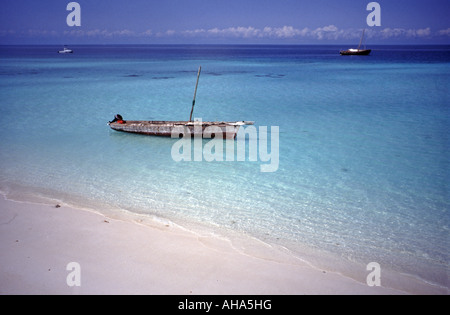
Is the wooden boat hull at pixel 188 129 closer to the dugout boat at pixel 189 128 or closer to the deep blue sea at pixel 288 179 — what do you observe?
the dugout boat at pixel 189 128

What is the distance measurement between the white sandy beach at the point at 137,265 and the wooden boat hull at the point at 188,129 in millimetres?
6748

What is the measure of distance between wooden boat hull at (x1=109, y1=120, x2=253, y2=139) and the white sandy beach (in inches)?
266

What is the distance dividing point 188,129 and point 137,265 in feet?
27.2

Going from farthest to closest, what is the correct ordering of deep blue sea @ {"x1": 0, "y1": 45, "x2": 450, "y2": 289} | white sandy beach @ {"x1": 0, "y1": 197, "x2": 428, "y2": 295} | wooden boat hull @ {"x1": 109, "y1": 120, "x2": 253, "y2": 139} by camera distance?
1. wooden boat hull @ {"x1": 109, "y1": 120, "x2": 253, "y2": 139}
2. deep blue sea @ {"x1": 0, "y1": 45, "x2": 450, "y2": 289}
3. white sandy beach @ {"x1": 0, "y1": 197, "x2": 428, "y2": 295}

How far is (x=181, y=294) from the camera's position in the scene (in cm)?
503

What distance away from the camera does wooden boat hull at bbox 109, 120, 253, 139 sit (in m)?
13.1

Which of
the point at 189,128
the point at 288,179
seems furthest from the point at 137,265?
the point at 189,128

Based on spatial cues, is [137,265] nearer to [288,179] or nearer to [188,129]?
[288,179]

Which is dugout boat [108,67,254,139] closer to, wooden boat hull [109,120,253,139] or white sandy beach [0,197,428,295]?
wooden boat hull [109,120,253,139]

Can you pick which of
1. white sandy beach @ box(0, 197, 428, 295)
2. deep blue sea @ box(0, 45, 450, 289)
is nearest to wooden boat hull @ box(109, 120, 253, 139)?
deep blue sea @ box(0, 45, 450, 289)

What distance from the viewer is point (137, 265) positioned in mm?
5633
